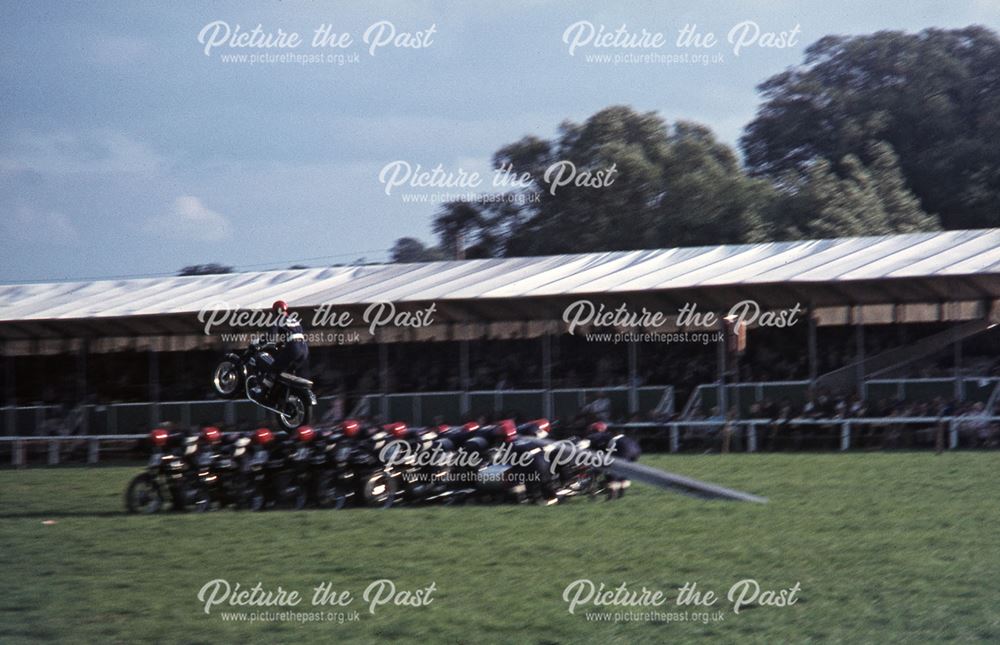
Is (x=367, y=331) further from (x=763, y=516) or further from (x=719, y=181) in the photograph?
(x=719, y=181)

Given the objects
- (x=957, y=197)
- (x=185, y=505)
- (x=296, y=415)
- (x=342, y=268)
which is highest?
(x=957, y=197)

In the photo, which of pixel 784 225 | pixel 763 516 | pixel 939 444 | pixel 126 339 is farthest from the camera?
pixel 784 225

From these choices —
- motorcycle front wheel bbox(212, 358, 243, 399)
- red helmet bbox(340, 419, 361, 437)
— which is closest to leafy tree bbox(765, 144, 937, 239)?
red helmet bbox(340, 419, 361, 437)

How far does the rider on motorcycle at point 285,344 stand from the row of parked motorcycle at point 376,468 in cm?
247

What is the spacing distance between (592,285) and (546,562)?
1391 cm

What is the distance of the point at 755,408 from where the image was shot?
2291 centimetres

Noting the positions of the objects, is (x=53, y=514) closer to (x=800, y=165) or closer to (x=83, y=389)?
(x=83, y=389)

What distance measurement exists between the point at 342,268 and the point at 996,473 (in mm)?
19182

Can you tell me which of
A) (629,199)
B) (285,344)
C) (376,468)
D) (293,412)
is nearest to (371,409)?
(376,468)

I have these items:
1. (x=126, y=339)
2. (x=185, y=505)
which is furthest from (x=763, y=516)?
(x=126, y=339)

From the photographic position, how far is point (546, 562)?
10.5 m

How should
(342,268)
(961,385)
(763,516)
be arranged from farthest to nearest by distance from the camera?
1. (342,268)
2. (961,385)
3. (763,516)

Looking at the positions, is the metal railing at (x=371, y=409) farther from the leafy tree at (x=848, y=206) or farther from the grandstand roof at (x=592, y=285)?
the leafy tree at (x=848, y=206)

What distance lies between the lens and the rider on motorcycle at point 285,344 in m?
12.6
